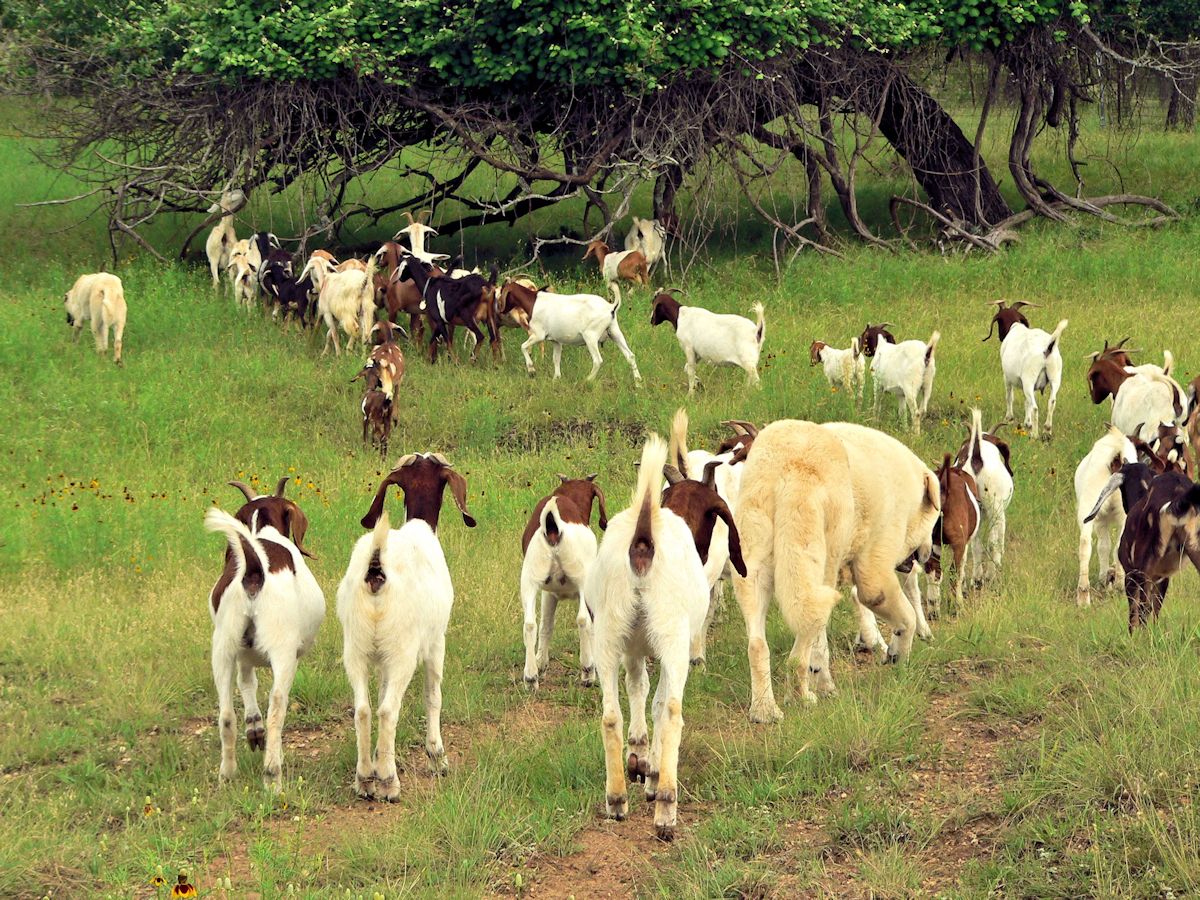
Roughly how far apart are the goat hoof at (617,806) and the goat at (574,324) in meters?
9.93

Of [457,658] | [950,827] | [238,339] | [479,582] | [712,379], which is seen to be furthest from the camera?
[238,339]

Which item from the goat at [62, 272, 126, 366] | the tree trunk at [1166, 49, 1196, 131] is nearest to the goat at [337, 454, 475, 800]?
the goat at [62, 272, 126, 366]

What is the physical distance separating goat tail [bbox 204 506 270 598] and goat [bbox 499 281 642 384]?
9.53m

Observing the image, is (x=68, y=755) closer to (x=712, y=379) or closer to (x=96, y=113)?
(x=712, y=379)

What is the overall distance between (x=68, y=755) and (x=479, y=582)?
344 centimetres

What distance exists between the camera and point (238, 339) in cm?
1831

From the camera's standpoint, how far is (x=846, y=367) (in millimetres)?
15031

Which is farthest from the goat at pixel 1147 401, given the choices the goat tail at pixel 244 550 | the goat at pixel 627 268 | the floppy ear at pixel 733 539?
the goat at pixel 627 268

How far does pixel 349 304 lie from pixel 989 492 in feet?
31.5

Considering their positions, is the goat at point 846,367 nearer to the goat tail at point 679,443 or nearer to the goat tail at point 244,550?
the goat tail at point 679,443

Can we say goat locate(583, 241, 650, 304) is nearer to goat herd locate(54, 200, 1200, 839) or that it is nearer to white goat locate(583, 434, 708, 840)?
goat herd locate(54, 200, 1200, 839)

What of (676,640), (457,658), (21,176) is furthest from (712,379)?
(21,176)

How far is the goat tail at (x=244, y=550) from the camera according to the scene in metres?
6.87

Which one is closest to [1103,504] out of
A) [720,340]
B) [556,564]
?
[556,564]
